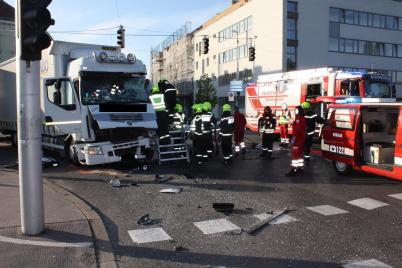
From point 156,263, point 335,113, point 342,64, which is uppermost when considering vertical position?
point 342,64

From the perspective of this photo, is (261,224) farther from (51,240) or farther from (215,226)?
(51,240)

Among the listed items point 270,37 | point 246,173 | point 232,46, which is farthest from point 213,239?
point 232,46

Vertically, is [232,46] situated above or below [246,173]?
above

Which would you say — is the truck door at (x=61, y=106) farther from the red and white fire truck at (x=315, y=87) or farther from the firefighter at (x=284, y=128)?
the red and white fire truck at (x=315, y=87)

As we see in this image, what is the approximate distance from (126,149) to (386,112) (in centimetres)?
646

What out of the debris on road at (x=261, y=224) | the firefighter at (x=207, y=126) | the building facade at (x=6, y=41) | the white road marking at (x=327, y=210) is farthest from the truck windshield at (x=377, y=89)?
the building facade at (x=6, y=41)

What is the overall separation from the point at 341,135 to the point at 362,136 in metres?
0.50

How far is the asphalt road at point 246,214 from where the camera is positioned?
212 inches

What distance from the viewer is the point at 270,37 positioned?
46.6 m

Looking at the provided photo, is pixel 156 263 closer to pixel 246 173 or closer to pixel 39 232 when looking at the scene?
pixel 39 232

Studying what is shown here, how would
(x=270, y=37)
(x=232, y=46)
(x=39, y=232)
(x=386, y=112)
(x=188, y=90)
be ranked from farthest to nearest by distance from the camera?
(x=188, y=90), (x=232, y=46), (x=270, y=37), (x=386, y=112), (x=39, y=232)

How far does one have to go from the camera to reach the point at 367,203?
8.03 meters

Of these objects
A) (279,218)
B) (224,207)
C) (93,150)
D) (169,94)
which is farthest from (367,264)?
(169,94)

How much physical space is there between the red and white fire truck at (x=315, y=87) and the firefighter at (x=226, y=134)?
5953 millimetres
